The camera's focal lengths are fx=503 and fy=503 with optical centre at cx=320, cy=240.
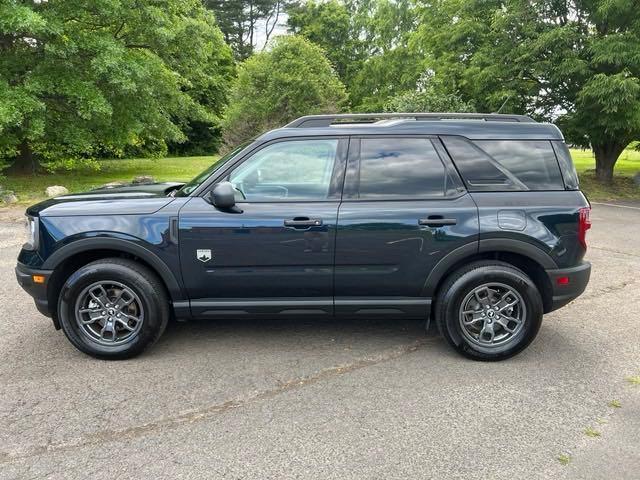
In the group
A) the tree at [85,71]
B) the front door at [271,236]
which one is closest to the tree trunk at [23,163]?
the tree at [85,71]

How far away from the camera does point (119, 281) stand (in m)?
3.80

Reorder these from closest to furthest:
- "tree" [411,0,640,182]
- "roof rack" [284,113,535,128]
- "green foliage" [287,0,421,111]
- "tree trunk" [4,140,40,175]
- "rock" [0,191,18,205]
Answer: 1. "roof rack" [284,113,535,128]
2. "rock" [0,191,18,205]
3. "tree" [411,0,640,182]
4. "tree trunk" [4,140,40,175]
5. "green foliage" [287,0,421,111]

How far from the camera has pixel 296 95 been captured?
1803 centimetres

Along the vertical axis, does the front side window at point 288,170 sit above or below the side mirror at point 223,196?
above

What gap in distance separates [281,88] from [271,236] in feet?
50.5

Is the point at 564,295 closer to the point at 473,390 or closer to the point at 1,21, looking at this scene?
the point at 473,390

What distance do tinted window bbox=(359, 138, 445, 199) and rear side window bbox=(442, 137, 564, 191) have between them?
186mm

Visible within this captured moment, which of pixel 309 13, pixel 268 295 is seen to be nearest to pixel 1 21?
pixel 268 295

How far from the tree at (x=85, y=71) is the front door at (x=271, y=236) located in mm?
9911

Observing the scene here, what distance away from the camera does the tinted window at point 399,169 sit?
388cm

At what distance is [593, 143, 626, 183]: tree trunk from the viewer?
1555 centimetres

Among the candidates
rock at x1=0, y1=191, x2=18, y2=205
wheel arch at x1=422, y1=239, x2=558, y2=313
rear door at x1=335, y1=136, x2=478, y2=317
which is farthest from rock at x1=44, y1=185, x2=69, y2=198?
wheel arch at x1=422, y1=239, x2=558, y2=313

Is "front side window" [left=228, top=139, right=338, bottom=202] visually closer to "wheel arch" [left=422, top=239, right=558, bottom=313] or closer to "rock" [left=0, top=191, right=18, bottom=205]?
"wheel arch" [left=422, top=239, right=558, bottom=313]

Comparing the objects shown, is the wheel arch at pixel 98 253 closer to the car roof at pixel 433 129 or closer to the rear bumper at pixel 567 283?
the car roof at pixel 433 129
